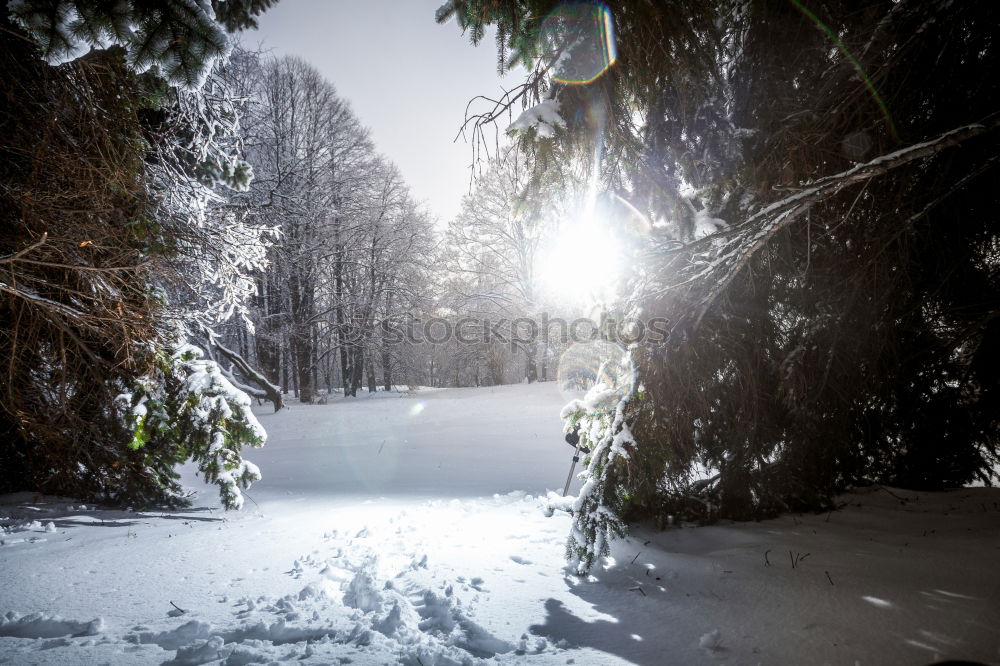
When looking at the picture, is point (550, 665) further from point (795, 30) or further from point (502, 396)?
point (502, 396)

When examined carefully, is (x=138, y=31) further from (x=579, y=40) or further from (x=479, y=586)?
(x=479, y=586)

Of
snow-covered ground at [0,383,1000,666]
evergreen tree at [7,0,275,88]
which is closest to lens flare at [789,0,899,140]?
snow-covered ground at [0,383,1000,666]

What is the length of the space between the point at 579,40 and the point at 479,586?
3706 millimetres

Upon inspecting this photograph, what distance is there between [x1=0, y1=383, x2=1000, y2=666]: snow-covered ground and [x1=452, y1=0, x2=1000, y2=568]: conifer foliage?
25.5 inches

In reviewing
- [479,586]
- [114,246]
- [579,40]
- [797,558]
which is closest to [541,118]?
[579,40]

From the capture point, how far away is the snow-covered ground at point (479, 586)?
2.40 meters

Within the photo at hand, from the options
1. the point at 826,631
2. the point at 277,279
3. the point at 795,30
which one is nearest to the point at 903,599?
the point at 826,631

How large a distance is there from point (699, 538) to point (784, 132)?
11.7 feet

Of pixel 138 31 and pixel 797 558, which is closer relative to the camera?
pixel 138 31

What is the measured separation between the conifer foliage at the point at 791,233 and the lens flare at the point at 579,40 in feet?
0.16

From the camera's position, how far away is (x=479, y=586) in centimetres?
324

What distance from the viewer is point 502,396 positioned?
15.2 meters

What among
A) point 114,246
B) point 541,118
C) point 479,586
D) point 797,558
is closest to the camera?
point 541,118

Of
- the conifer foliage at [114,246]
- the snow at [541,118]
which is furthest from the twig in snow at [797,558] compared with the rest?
the conifer foliage at [114,246]
